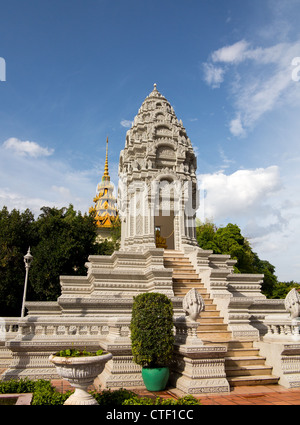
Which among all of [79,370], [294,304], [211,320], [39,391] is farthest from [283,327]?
[39,391]

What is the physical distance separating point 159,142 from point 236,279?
7959 millimetres

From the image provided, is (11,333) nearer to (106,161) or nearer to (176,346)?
(176,346)

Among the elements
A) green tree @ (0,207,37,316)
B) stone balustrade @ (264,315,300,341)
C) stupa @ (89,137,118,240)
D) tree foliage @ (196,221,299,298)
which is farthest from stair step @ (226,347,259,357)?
stupa @ (89,137,118,240)

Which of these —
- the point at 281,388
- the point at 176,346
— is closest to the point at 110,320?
the point at 176,346

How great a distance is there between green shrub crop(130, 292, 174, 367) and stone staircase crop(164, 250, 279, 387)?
2003 mm

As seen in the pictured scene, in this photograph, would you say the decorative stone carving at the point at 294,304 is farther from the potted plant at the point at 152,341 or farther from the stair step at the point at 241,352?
the potted plant at the point at 152,341

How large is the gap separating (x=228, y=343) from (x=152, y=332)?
327 cm

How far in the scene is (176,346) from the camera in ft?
28.4

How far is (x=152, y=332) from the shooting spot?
7.81m

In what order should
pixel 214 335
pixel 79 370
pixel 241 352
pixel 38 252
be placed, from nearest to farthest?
pixel 79 370
pixel 241 352
pixel 214 335
pixel 38 252

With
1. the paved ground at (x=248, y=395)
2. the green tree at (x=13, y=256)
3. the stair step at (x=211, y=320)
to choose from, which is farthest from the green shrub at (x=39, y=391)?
the green tree at (x=13, y=256)

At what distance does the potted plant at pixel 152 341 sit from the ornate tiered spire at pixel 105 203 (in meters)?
40.2

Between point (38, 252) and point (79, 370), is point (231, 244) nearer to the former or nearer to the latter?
point (38, 252)

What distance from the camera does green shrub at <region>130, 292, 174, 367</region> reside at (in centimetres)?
770
